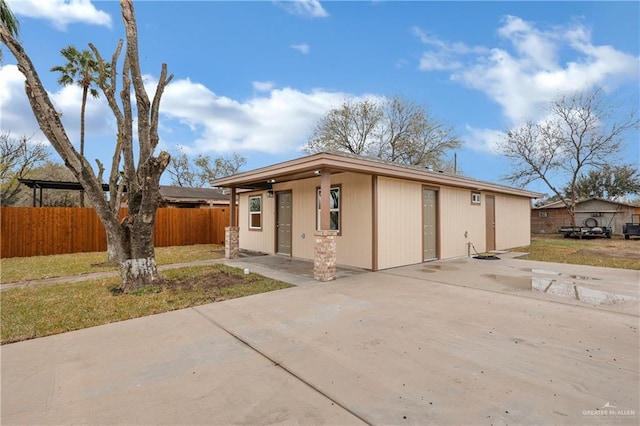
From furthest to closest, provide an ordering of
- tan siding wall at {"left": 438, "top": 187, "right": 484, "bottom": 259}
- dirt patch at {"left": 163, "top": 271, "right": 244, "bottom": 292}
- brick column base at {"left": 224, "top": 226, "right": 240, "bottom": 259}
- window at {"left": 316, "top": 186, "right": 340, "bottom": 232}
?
brick column base at {"left": 224, "top": 226, "right": 240, "bottom": 259}, tan siding wall at {"left": 438, "top": 187, "right": 484, "bottom": 259}, window at {"left": 316, "top": 186, "right": 340, "bottom": 232}, dirt patch at {"left": 163, "top": 271, "right": 244, "bottom": 292}

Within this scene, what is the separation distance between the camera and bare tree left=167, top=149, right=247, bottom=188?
101 ft

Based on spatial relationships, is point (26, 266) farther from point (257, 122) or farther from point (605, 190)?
point (605, 190)

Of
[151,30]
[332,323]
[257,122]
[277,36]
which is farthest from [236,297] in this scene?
[257,122]

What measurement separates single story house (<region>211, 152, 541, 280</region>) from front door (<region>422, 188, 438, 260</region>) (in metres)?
0.03

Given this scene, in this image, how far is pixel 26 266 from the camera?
8.05 m

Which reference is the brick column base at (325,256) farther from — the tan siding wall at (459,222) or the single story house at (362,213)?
the tan siding wall at (459,222)

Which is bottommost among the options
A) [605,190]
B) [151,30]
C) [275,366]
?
[275,366]

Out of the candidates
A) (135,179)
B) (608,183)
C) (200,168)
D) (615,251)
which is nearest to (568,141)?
(608,183)

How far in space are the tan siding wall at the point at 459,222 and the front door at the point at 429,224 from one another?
11.1 inches

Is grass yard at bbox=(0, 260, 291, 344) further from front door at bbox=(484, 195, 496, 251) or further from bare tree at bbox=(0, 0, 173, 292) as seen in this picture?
front door at bbox=(484, 195, 496, 251)

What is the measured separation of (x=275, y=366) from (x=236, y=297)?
2588 millimetres

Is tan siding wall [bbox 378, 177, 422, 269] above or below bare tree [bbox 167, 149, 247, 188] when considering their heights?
below

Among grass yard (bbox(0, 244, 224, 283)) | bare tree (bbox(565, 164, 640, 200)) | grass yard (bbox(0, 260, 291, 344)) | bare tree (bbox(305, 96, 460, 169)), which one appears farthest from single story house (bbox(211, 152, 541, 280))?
bare tree (bbox(565, 164, 640, 200))

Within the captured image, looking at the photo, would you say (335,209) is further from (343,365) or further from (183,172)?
(183,172)
